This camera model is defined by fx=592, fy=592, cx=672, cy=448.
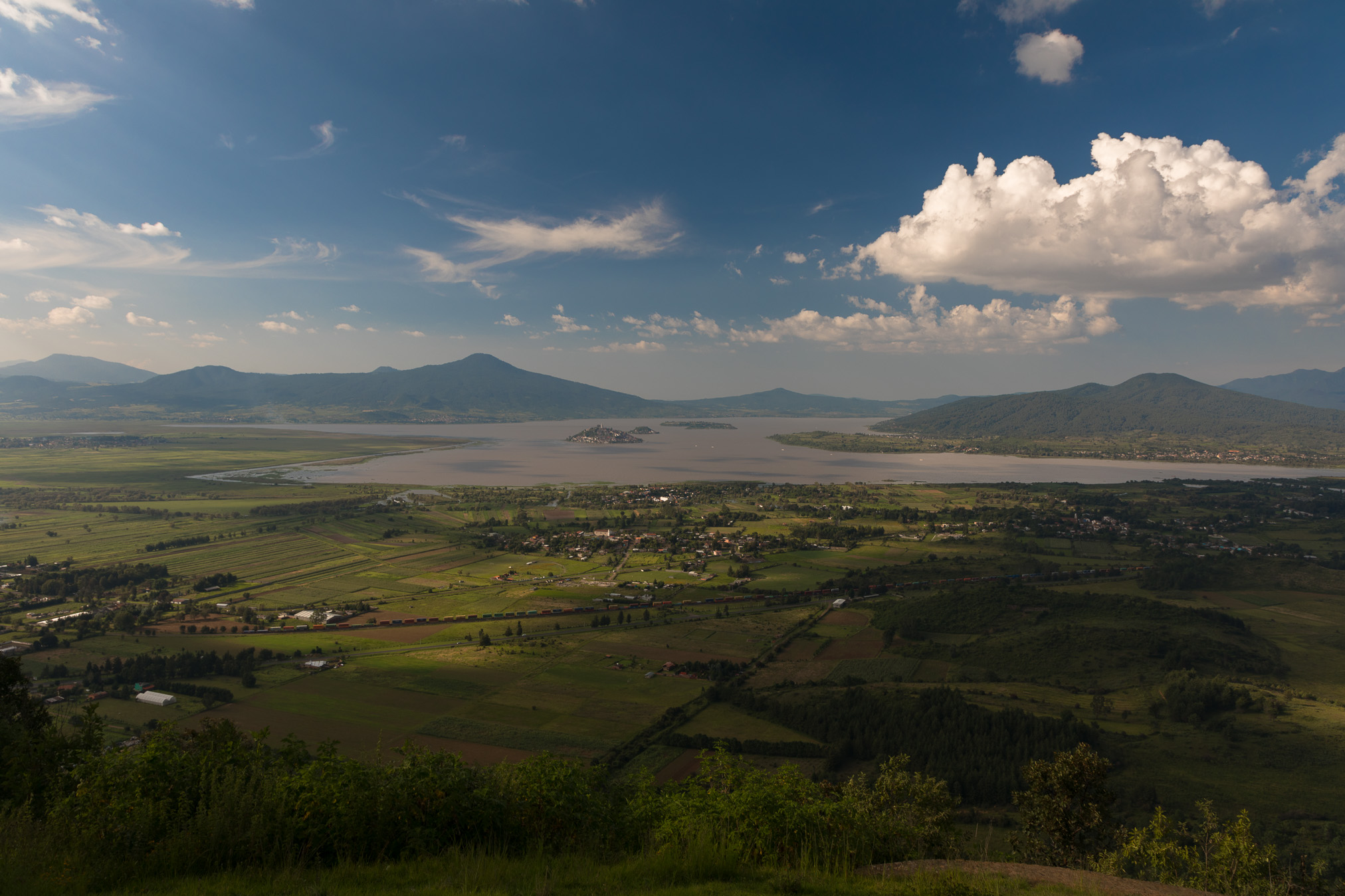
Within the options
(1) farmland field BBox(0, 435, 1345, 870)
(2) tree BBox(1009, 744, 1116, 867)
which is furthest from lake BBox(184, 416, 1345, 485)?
(2) tree BBox(1009, 744, 1116, 867)

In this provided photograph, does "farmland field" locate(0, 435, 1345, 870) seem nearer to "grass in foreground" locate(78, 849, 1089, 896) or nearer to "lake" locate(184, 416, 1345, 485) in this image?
→ "grass in foreground" locate(78, 849, 1089, 896)

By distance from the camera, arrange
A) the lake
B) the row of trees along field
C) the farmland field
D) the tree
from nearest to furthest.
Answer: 1. the row of trees along field
2. the tree
3. the farmland field
4. the lake

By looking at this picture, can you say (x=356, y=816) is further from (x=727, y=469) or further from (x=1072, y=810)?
(x=727, y=469)

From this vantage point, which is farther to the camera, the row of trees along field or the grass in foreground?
the row of trees along field

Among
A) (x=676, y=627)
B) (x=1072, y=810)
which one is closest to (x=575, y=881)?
(x=1072, y=810)

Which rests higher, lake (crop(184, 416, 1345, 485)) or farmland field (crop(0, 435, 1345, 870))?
lake (crop(184, 416, 1345, 485))

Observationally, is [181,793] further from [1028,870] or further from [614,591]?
[614,591]

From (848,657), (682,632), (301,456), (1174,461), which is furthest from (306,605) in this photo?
(1174,461)
